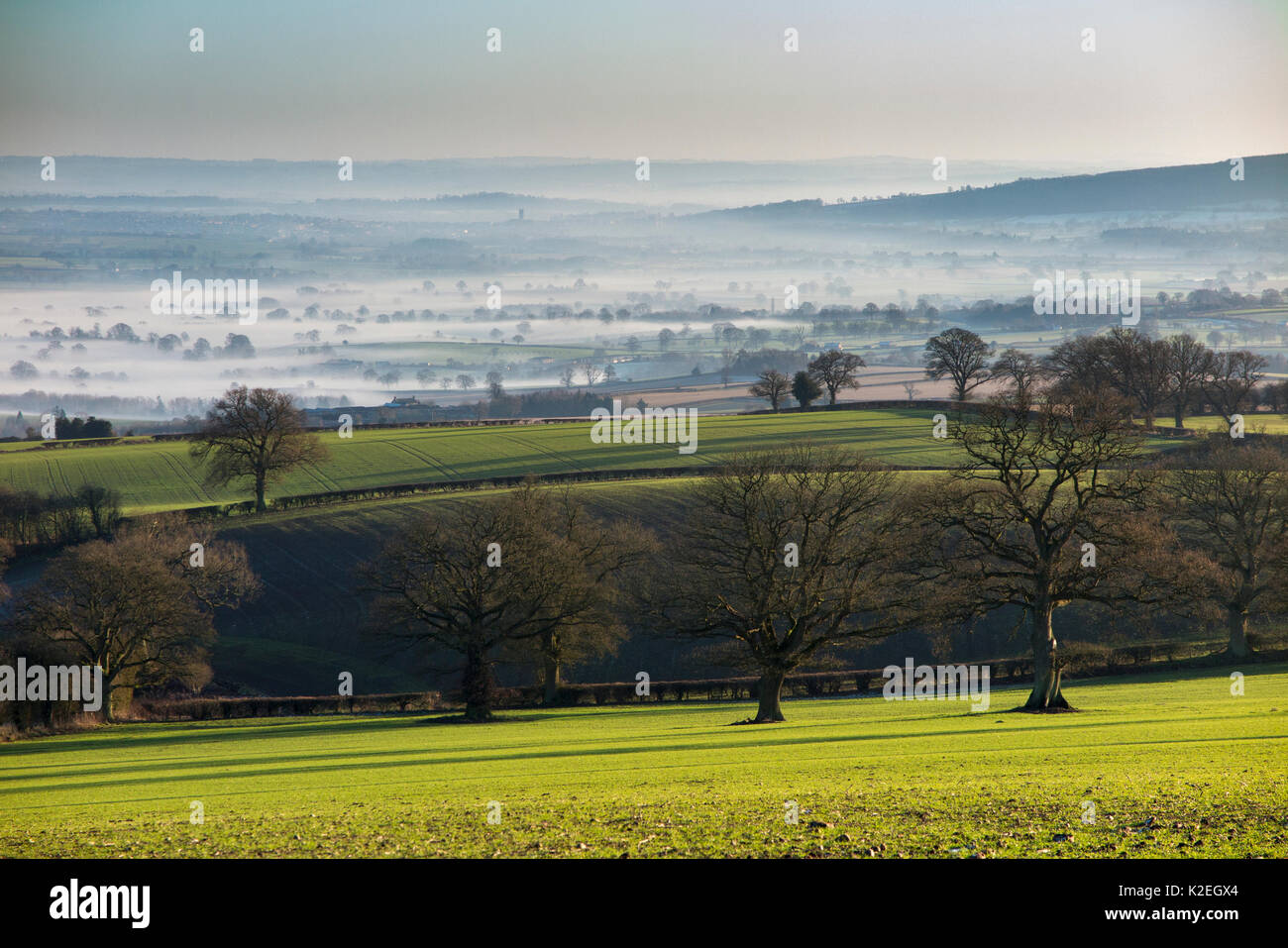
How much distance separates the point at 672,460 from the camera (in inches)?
3905

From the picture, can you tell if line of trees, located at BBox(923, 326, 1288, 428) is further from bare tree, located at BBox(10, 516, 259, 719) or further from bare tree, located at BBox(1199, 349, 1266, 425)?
bare tree, located at BBox(10, 516, 259, 719)

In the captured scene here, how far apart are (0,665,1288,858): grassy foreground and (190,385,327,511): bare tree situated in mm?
50110

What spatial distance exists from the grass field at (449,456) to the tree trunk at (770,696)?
52126 millimetres

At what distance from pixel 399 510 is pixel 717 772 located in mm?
63387

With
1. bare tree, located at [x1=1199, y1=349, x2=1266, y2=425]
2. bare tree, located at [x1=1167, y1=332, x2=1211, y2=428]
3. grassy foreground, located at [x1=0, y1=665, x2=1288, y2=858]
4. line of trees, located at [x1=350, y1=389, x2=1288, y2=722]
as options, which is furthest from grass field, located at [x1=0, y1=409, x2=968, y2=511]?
grassy foreground, located at [x1=0, y1=665, x2=1288, y2=858]

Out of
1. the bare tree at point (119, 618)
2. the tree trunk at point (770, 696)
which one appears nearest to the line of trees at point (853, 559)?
the tree trunk at point (770, 696)

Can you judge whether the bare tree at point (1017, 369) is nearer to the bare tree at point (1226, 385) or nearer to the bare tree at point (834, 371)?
the bare tree at point (1226, 385)

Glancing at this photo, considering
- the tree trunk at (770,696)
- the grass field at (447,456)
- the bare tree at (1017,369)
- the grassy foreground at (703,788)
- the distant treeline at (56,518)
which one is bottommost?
the tree trunk at (770,696)

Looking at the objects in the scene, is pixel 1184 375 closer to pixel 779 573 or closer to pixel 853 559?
pixel 853 559

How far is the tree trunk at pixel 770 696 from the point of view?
41.9m

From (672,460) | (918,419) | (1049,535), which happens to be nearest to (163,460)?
(672,460)

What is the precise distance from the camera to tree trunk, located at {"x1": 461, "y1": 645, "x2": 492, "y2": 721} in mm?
47938

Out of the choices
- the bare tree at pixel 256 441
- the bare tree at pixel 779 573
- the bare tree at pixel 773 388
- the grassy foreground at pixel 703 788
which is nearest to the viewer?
the grassy foreground at pixel 703 788
